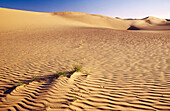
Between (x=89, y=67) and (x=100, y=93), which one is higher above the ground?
(x=89, y=67)

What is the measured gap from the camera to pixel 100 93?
11.3 feet

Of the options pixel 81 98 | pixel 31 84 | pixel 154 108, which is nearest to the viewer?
pixel 154 108

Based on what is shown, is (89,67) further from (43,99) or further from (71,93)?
(43,99)

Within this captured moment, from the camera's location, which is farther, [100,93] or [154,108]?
[100,93]

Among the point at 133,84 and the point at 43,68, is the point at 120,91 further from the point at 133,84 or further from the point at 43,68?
the point at 43,68

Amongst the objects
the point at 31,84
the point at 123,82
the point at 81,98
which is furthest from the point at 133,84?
the point at 31,84

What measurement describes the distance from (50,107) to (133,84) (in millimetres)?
2706

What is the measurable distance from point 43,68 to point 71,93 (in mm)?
2726

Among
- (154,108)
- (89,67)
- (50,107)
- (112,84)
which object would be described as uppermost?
(89,67)

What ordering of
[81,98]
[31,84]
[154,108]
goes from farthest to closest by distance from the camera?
1. [31,84]
2. [81,98]
3. [154,108]

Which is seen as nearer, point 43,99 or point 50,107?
point 50,107

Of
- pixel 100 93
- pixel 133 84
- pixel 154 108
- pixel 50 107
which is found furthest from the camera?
pixel 133 84

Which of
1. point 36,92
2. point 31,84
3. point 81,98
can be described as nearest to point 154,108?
point 81,98

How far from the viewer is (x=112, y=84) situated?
3938 millimetres
